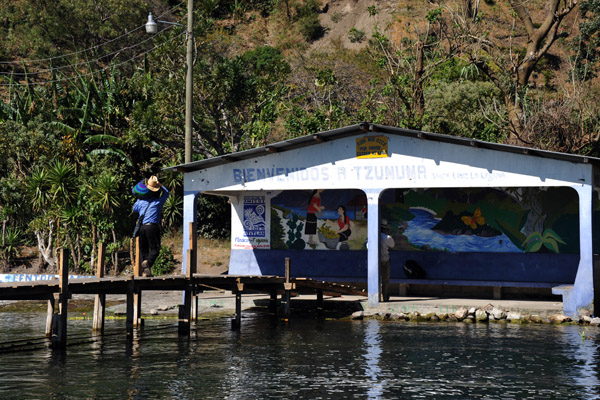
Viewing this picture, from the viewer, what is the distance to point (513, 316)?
71.3 feet

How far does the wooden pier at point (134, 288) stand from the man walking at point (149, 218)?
0.52 metres

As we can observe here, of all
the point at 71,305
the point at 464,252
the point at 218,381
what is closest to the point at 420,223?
the point at 464,252

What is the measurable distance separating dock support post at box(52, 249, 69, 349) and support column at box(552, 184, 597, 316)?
11782 mm

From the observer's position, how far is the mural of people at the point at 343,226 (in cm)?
2664

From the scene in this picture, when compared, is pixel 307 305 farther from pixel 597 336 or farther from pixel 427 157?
pixel 597 336

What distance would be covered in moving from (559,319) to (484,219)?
4.97 metres

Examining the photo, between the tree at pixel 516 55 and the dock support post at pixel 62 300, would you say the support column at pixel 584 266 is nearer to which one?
the dock support post at pixel 62 300

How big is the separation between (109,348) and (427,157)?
9270mm

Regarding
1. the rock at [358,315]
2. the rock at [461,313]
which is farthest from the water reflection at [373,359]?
the rock at [461,313]

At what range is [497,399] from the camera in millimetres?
12930

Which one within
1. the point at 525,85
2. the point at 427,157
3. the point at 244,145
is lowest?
the point at 427,157

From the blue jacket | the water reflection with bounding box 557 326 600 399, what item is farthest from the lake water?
the blue jacket

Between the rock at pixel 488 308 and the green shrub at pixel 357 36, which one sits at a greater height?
the green shrub at pixel 357 36

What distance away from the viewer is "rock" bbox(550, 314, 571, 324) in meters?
21.0
